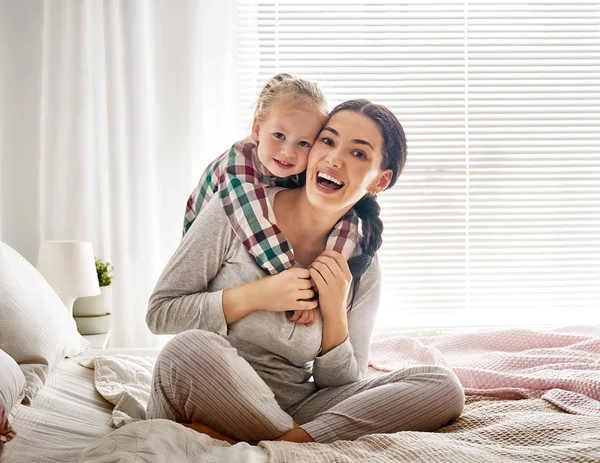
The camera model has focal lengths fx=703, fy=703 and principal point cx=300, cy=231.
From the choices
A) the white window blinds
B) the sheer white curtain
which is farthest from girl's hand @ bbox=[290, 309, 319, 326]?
the white window blinds

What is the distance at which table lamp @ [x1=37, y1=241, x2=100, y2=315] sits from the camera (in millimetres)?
2609

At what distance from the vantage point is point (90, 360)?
185 centimetres

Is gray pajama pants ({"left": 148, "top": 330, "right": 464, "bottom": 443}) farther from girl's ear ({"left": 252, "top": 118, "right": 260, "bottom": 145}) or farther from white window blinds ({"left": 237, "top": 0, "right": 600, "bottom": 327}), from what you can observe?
white window blinds ({"left": 237, "top": 0, "right": 600, "bottom": 327})

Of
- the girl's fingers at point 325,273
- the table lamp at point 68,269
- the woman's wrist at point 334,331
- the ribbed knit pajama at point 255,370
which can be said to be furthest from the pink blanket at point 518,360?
the table lamp at point 68,269

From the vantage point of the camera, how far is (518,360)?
1945 millimetres

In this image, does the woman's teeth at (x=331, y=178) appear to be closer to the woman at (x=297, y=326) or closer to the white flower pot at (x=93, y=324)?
the woman at (x=297, y=326)

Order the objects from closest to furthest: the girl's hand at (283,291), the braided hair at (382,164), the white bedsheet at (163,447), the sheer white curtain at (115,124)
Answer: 1. the white bedsheet at (163,447)
2. the girl's hand at (283,291)
3. the braided hair at (382,164)
4. the sheer white curtain at (115,124)

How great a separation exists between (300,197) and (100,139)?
1970 millimetres

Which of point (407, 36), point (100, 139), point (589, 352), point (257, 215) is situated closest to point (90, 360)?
point (257, 215)

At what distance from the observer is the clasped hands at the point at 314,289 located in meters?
1.40

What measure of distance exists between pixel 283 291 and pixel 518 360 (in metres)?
0.87

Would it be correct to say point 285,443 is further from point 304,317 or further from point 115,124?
point 115,124

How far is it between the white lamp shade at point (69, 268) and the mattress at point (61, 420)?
83 centimetres

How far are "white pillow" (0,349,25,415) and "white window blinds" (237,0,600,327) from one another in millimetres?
2425
